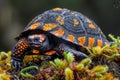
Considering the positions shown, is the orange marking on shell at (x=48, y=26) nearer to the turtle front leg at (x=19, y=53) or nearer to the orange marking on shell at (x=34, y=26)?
the orange marking on shell at (x=34, y=26)

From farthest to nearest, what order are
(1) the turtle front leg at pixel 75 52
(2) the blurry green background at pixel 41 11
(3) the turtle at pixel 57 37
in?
(2) the blurry green background at pixel 41 11 → (3) the turtle at pixel 57 37 → (1) the turtle front leg at pixel 75 52

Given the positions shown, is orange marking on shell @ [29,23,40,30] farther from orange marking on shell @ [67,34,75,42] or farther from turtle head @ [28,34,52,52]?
orange marking on shell @ [67,34,75,42]

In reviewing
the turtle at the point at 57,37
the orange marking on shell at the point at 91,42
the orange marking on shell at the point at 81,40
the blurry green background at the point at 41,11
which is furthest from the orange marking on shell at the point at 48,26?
the blurry green background at the point at 41,11

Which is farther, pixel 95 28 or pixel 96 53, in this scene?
pixel 95 28

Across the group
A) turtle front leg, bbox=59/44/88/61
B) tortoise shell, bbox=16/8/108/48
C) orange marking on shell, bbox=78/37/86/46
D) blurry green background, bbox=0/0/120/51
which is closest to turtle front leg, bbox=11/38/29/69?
tortoise shell, bbox=16/8/108/48

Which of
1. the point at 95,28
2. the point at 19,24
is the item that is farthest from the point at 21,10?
the point at 95,28

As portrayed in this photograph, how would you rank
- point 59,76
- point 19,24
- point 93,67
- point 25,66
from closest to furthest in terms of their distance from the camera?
point 59,76
point 93,67
point 25,66
point 19,24

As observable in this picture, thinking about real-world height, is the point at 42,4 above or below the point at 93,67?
above

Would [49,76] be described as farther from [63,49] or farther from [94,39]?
[94,39]
